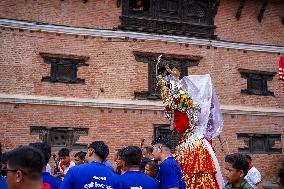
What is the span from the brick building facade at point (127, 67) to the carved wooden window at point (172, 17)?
0.04 meters

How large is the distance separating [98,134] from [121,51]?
2.98m

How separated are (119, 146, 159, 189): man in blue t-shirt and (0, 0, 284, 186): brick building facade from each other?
8.20 m

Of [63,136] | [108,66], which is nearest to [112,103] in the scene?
[108,66]

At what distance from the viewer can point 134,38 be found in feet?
45.6

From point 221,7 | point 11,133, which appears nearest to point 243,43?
point 221,7

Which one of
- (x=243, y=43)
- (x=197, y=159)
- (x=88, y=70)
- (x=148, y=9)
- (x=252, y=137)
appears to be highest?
(x=148, y=9)

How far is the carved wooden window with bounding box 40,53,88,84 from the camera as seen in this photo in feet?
42.7

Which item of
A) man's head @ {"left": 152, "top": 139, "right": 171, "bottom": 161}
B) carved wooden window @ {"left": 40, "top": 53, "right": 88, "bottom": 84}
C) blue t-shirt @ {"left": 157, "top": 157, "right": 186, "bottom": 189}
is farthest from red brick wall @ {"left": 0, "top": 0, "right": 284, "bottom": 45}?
blue t-shirt @ {"left": 157, "top": 157, "right": 186, "bottom": 189}

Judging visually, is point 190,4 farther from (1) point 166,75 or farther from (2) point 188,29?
(1) point 166,75

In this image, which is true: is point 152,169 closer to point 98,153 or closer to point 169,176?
point 169,176

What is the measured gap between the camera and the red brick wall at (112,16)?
1303cm

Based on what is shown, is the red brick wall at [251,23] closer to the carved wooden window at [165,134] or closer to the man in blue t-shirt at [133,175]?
the carved wooden window at [165,134]

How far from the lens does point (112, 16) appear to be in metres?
13.9

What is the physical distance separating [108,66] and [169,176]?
28.2 ft
